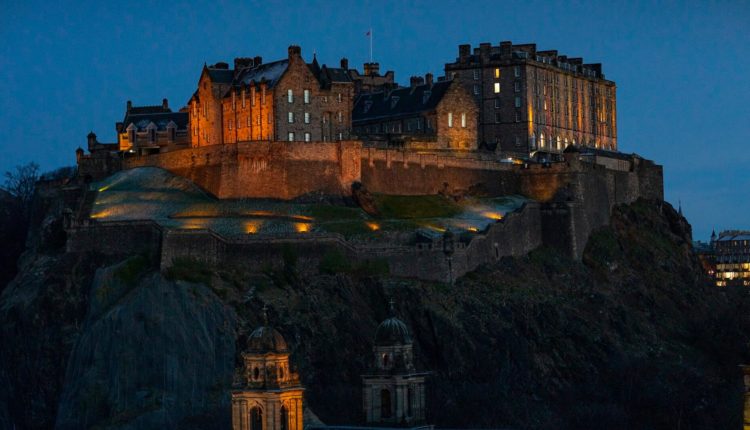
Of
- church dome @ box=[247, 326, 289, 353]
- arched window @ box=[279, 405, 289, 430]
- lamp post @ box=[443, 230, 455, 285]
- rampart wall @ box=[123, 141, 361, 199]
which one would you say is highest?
rampart wall @ box=[123, 141, 361, 199]

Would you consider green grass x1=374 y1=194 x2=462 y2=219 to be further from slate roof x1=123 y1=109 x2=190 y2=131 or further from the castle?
slate roof x1=123 y1=109 x2=190 y2=131

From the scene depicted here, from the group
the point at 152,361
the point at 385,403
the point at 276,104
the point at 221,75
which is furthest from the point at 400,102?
the point at 385,403

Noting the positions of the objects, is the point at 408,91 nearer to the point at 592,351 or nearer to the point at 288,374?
the point at 592,351

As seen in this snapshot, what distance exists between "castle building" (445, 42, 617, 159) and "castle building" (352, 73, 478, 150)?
9.14 ft

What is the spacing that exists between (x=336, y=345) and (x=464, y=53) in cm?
4711

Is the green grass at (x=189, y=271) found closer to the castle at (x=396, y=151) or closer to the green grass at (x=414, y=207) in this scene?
the castle at (x=396, y=151)

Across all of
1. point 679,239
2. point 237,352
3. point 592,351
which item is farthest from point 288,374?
point 679,239

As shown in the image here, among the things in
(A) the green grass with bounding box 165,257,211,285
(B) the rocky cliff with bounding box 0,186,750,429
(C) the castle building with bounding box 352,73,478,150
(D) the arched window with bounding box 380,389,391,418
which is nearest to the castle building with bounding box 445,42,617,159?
(C) the castle building with bounding box 352,73,478,150

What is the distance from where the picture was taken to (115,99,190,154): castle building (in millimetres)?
136375

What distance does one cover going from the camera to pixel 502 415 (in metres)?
101

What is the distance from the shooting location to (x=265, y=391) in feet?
272

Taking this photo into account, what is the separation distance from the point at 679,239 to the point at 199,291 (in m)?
51.0

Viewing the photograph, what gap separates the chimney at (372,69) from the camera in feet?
529

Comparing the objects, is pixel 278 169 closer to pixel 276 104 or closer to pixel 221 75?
pixel 276 104
